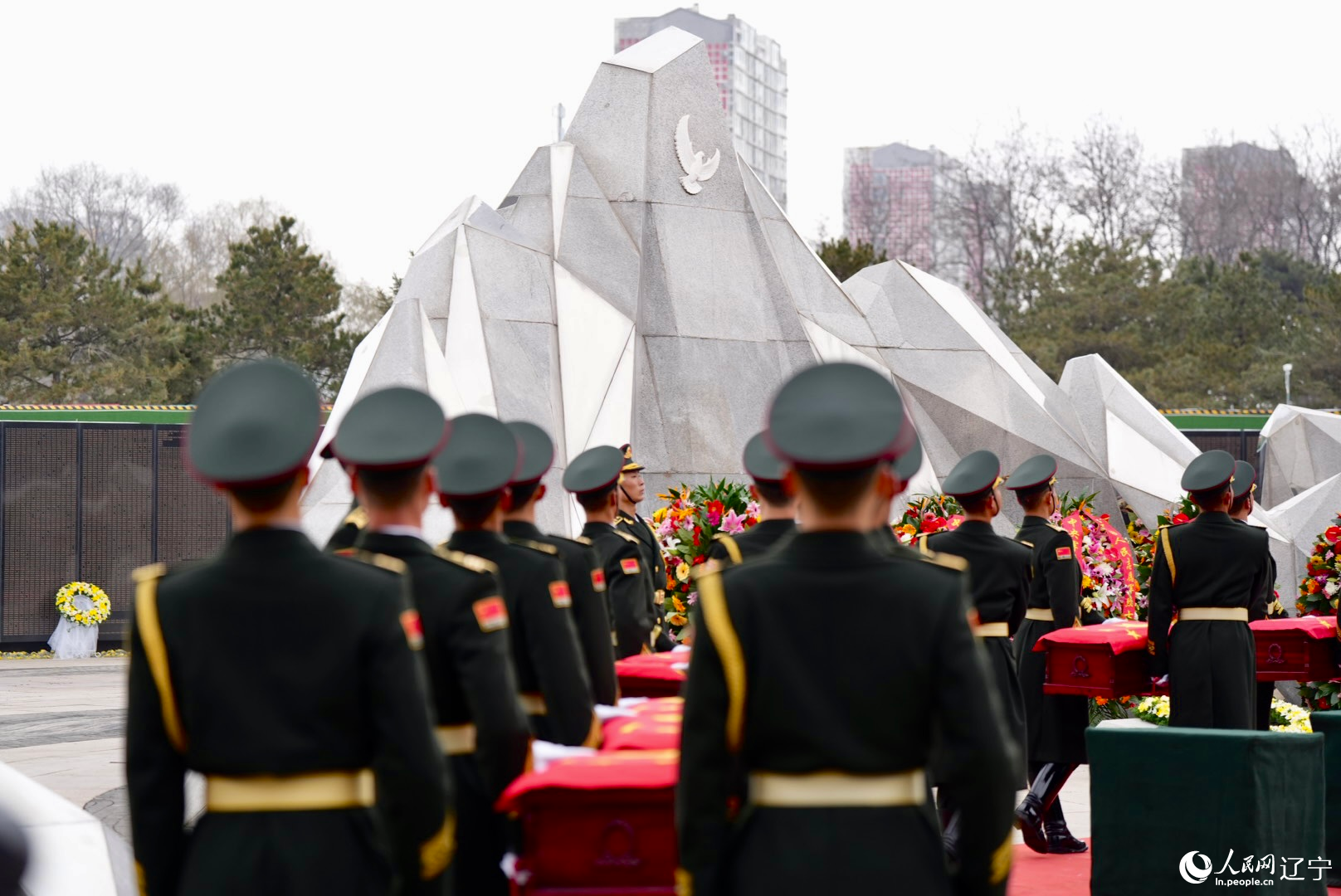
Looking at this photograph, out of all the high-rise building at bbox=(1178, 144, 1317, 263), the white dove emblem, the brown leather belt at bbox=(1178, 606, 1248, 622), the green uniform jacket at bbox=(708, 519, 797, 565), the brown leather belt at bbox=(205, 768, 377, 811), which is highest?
the high-rise building at bbox=(1178, 144, 1317, 263)

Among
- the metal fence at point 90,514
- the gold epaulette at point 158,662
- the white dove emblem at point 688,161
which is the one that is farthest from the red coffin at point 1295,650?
the metal fence at point 90,514

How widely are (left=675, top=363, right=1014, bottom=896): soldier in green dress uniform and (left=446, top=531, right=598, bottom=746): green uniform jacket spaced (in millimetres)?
1270

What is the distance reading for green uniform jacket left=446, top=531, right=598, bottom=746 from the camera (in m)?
4.10

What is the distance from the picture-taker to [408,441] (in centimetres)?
334

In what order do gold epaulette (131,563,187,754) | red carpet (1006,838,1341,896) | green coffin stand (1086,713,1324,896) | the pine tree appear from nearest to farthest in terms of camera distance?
gold epaulette (131,563,187,754)
green coffin stand (1086,713,1324,896)
red carpet (1006,838,1341,896)
the pine tree

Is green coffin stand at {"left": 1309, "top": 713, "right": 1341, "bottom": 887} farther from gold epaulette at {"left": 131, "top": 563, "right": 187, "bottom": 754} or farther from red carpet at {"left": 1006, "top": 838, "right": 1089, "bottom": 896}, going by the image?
gold epaulette at {"left": 131, "top": 563, "right": 187, "bottom": 754}

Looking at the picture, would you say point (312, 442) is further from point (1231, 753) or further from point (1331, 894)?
point (1331, 894)

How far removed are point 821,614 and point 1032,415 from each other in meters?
15.3

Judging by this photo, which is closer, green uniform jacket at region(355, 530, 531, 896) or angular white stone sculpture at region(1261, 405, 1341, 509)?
green uniform jacket at region(355, 530, 531, 896)

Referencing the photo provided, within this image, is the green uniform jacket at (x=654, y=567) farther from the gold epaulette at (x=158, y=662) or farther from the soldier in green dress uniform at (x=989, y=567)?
the gold epaulette at (x=158, y=662)

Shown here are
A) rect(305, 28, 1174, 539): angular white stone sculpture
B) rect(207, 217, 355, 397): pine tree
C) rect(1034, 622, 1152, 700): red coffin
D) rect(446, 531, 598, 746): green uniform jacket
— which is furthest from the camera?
rect(207, 217, 355, 397): pine tree

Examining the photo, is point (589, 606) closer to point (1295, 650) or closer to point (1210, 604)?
point (1210, 604)

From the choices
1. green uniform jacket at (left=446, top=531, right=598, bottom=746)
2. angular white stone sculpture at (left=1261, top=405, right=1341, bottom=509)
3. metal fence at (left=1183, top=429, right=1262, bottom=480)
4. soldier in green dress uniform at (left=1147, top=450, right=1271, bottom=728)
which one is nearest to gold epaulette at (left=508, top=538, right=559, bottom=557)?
green uniform jacket at (left=446, top=531, right=598, bottom=746)

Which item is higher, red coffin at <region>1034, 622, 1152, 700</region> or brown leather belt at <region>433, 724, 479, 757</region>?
brown leather belt at <region>433, 724, 479, 757</region>
